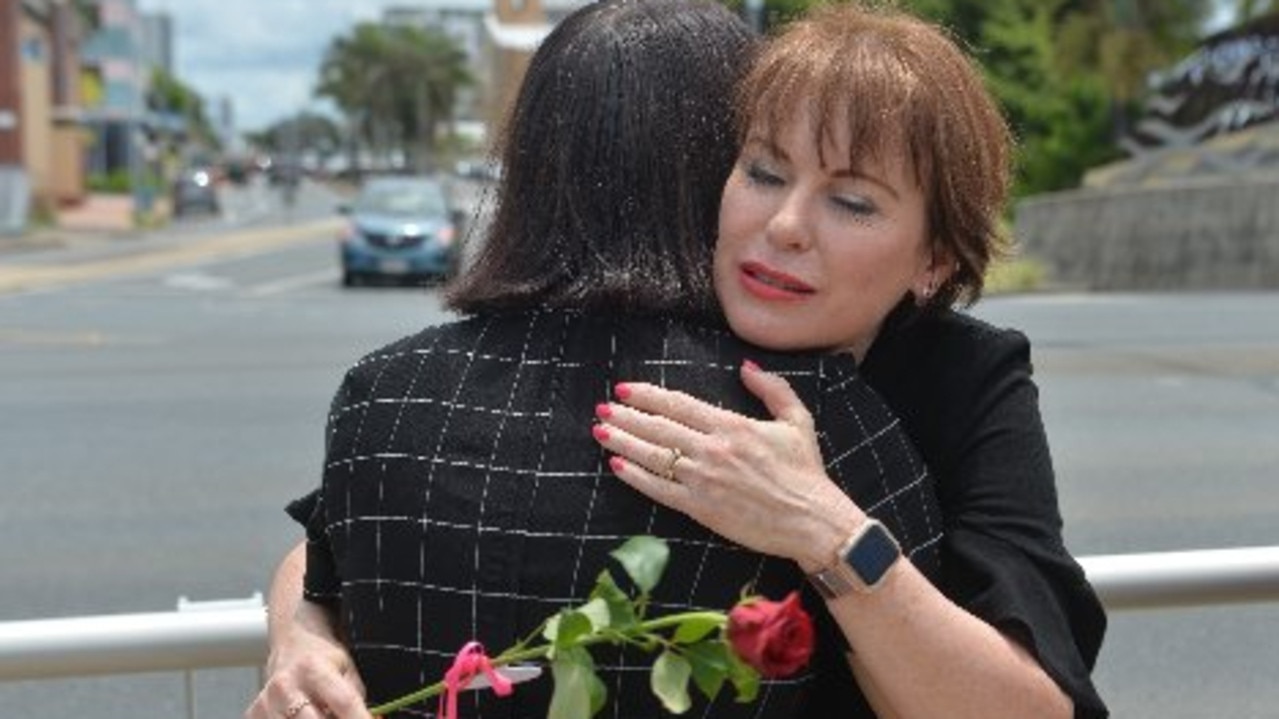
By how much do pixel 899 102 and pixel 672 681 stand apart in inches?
21.2

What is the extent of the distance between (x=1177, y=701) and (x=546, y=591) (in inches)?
78.8

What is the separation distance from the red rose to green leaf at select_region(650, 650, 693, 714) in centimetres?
5

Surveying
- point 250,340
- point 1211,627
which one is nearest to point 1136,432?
point 1211,627

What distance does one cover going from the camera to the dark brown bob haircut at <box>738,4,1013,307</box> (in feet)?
5.56

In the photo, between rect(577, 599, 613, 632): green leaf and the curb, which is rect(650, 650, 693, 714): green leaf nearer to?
rect(577, 599, 613, 632): green leaf

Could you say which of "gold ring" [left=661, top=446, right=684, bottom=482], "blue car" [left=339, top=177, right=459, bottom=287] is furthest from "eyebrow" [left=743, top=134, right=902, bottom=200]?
"blue car" [left=339, top=177, right=459, bottom=287]

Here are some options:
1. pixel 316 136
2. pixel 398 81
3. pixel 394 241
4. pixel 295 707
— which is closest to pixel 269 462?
pixel 295 707

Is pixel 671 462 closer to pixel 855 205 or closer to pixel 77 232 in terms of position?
pixel 855 205

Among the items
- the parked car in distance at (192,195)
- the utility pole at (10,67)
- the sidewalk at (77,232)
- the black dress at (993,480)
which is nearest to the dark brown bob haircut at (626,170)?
the black dress at (993,480)

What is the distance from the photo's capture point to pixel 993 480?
5.67 ft

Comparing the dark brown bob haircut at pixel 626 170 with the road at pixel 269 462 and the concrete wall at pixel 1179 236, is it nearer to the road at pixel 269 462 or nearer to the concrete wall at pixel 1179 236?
the road at pixel 269 462

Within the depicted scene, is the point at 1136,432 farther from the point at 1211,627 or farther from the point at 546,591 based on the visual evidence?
the point at 546,591

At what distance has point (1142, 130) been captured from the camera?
31781mm

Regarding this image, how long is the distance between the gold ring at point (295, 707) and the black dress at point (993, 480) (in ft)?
1.89
